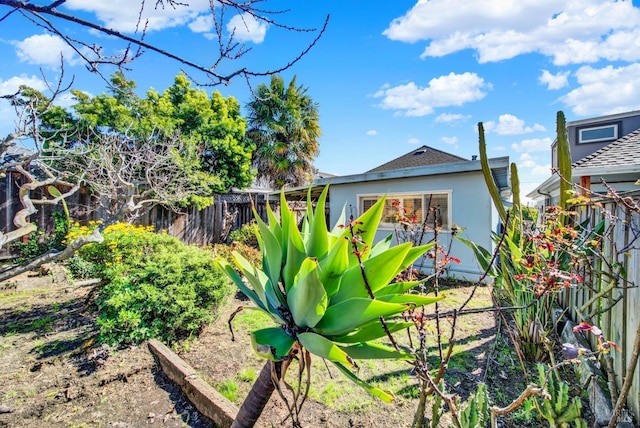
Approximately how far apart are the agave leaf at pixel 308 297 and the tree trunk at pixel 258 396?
6.2 inches

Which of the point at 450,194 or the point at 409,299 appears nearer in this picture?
the point at 409,299

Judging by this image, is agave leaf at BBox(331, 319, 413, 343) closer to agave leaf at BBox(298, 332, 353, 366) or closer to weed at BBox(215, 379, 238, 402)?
agave leaf at BBox(298, 332, 353, 366)

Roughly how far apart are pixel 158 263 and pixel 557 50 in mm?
9640

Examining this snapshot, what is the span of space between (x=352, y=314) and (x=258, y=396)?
0.47 meters

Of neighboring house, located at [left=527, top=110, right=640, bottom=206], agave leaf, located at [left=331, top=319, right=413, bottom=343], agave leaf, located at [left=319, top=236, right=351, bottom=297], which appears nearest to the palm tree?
neighboring house, located at [left=527, top=110, right=640, bottom=206]

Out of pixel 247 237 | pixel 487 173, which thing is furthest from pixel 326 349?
pixel 247 237

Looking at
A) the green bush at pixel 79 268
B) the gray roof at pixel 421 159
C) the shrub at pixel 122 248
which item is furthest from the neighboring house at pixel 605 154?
the green bush at pixel 79 268

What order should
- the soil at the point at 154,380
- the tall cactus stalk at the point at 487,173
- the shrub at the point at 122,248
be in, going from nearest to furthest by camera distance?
the soil at the point at 154,380 → the tall cactus stalk at the point at 487,173 → the shrub at the point at 122,248

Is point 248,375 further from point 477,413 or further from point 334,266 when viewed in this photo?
point 334,266

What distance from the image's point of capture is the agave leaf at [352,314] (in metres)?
0.84

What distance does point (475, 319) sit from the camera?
4.80 m

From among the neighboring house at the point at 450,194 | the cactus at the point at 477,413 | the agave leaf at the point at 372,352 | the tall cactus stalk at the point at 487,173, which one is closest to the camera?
the agave leaf at the point at 372,352

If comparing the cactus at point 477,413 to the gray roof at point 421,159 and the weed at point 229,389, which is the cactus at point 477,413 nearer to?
the weed at point 229,389

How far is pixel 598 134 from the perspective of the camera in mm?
14633
